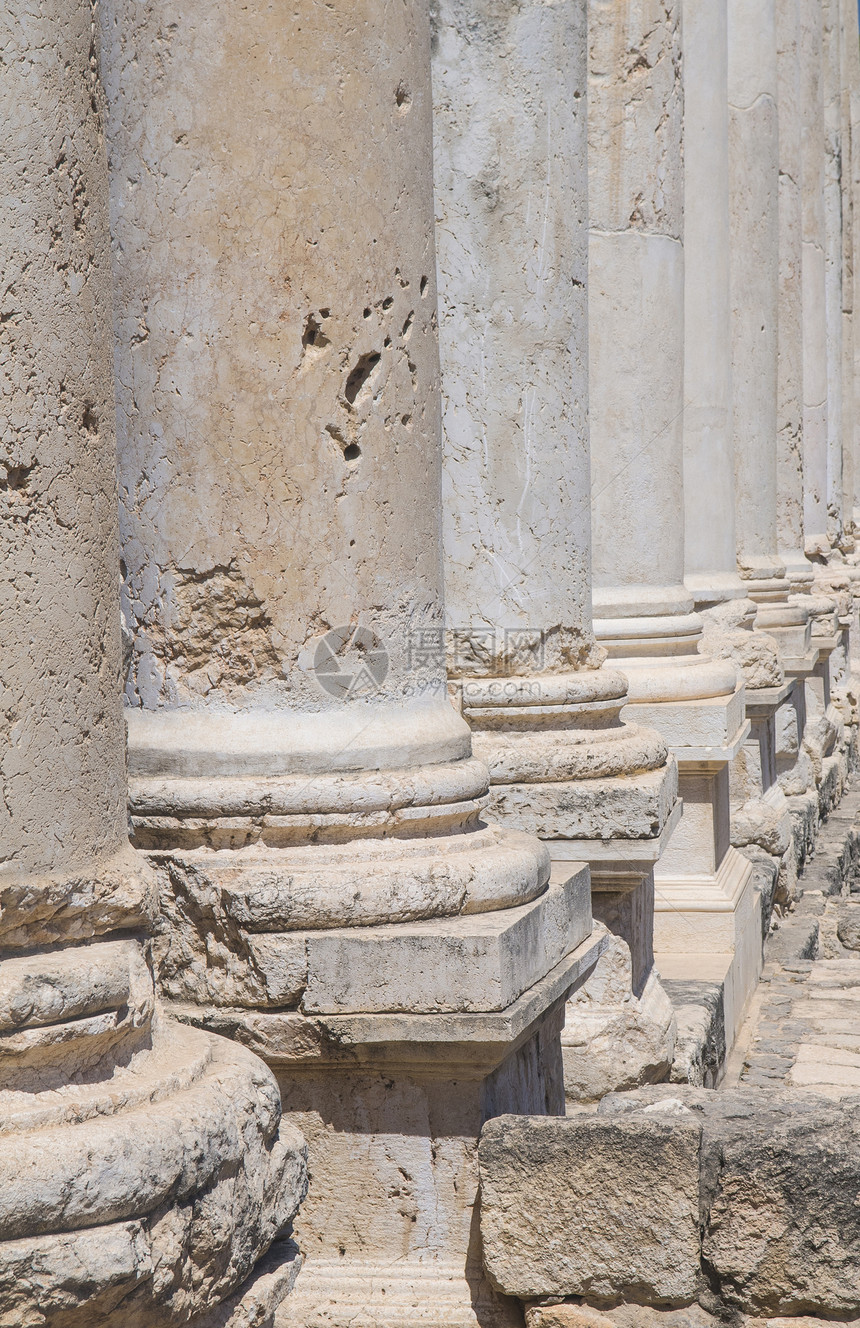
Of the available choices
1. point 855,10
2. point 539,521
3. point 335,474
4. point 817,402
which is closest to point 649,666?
point 539,521

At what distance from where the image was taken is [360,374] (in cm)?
361

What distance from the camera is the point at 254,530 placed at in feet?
11.7

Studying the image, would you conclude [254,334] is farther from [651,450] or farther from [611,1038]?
[651,450]

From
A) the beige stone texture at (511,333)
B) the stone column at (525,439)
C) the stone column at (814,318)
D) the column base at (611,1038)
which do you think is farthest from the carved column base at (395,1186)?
the stone column at (814,318)

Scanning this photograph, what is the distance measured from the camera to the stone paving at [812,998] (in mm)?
6645

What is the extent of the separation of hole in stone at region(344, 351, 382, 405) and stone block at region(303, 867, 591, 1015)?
4.12 ft

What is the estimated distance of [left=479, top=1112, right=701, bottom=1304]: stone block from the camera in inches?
139

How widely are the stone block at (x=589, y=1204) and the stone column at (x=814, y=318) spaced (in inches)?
497

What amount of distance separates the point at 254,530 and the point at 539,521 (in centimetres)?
196

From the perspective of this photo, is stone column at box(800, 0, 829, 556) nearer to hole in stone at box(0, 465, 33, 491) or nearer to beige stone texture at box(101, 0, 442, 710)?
beige stone texture at box(101, 0, 442, 710)

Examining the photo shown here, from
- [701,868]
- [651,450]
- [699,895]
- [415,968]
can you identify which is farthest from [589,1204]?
[651,450]

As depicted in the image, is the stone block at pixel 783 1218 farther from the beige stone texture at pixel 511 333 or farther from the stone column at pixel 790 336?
the stone column at pixel 790 336

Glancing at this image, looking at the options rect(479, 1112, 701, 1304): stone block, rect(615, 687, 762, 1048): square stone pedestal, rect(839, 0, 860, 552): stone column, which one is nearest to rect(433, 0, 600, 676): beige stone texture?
rect(615, 687, 762, 1048): square stone pedestal

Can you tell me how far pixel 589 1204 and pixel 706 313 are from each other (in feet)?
21.1
